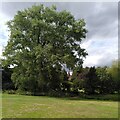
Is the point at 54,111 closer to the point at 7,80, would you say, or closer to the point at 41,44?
the point at 41,44

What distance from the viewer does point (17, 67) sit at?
37.2 metres

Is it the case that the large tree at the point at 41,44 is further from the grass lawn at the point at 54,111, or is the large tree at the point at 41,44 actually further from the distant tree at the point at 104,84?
the grass lawn at the point at 54,111

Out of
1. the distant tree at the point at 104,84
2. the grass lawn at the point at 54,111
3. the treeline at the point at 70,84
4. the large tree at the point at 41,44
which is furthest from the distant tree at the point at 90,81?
the grass lawn at the point at 54,111

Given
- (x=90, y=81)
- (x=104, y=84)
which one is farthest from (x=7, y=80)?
(x=104, y=84)

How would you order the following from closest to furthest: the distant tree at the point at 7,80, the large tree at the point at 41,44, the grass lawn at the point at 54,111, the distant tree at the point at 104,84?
the grass lawn at the point at 54,111 → the large tree at the point at 41,44 → the distant tree at the point at 7,80 → the distant tree at the point at 104,84

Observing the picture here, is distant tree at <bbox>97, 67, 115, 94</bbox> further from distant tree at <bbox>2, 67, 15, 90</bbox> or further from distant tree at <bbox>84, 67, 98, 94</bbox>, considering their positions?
distant tree at <bbox>2, 67, 15, 90</bbox>

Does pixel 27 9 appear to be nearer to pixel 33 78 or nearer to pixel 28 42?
pixel 28 42

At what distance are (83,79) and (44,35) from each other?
881 cm

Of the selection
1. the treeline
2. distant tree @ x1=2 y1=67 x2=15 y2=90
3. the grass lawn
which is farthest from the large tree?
the grass lawn

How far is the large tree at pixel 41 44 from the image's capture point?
35.3 meters

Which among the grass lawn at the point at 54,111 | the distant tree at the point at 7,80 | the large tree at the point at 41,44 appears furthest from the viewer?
the distant tree at the point at 7,80

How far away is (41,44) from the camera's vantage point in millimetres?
36875

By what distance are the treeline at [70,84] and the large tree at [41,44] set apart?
0.13 m

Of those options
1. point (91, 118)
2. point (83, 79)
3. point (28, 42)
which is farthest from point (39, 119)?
point (83, 79)
